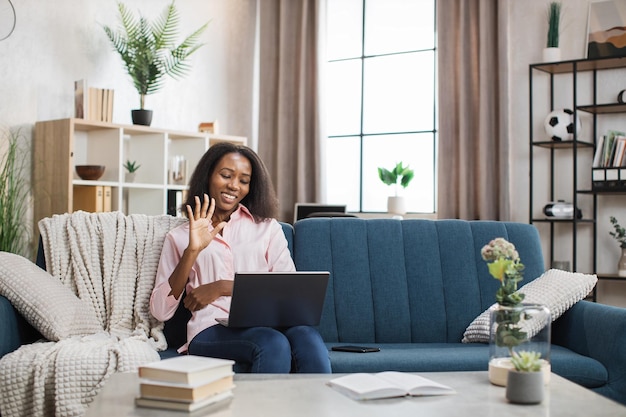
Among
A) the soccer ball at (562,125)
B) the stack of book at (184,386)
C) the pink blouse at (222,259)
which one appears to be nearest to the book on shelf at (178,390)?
the stack of book at (184,386)

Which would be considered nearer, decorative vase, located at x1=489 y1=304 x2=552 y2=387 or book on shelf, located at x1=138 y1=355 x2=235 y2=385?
book on shelf, located at x1=138 y1=355 x2=235 y2=385

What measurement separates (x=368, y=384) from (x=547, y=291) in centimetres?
136

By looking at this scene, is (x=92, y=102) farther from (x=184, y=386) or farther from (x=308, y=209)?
(x=184, y=386)

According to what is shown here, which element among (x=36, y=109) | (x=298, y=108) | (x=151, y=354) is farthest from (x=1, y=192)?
(x=298, y=108)

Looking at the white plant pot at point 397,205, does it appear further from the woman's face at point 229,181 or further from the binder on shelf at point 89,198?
the woman's face at point 229,181

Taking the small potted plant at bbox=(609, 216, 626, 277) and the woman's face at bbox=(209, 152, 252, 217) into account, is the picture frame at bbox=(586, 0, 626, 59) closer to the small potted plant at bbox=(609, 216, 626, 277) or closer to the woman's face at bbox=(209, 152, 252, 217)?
the small potted plant at bbox=(609, 216, 626, 277)

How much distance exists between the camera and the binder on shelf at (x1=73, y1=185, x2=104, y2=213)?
4.68m

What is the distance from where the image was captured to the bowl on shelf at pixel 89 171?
15.3 ft

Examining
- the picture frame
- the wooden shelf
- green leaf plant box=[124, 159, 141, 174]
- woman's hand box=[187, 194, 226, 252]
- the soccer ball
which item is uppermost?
the picture frame

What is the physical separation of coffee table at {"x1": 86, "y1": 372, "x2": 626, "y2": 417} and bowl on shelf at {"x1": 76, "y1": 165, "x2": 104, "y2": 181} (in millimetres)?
2920

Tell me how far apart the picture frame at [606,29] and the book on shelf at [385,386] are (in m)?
3.77

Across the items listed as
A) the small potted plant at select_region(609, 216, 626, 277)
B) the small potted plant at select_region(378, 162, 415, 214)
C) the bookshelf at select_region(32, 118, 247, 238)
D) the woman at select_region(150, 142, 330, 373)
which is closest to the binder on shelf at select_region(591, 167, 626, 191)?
the small potted plant at select_region(609, 216, 626, 277)

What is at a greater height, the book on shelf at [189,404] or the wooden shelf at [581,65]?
the wooden shelf at [581,65]

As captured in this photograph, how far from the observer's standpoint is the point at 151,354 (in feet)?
8.21
